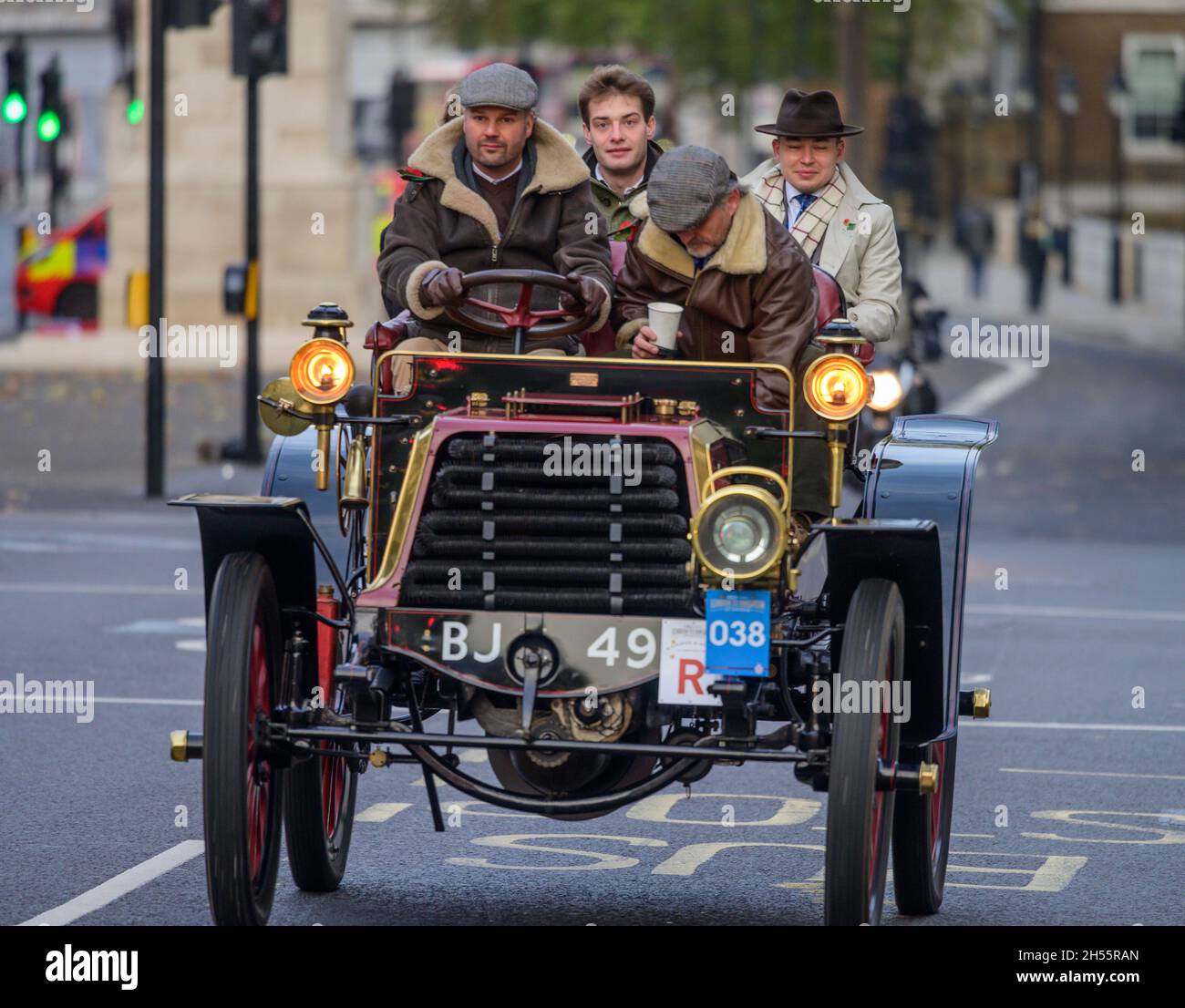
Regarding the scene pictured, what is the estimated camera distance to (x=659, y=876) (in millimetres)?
7805

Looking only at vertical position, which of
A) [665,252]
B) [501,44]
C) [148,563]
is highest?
[501,44]

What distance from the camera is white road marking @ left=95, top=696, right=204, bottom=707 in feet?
35.8

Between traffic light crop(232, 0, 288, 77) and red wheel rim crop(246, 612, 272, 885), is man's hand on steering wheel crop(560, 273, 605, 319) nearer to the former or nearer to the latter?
red wheel rim crop(246, 612, 272, 885)

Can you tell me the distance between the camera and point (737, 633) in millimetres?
6453

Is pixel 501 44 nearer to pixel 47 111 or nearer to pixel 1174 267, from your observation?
pixel 1174 267

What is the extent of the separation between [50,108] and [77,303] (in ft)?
18.2

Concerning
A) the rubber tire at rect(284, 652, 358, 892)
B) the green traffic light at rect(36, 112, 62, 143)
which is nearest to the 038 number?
the rubber tire at rect(284, 652, 358, 892)

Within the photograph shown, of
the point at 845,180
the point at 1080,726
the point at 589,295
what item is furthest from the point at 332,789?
the point at 1080,726

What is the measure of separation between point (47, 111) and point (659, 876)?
24998mm

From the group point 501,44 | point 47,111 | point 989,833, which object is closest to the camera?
point 989,833

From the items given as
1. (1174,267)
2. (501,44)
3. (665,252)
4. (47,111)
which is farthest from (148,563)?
(501,44)

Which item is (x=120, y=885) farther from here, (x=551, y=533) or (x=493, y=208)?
(x=493, y=208)

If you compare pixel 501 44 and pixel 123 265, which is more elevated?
pixel 501 44

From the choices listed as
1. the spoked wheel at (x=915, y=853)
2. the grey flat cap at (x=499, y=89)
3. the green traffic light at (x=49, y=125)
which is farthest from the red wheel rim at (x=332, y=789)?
the green traffic light at (x=49, y=125)
